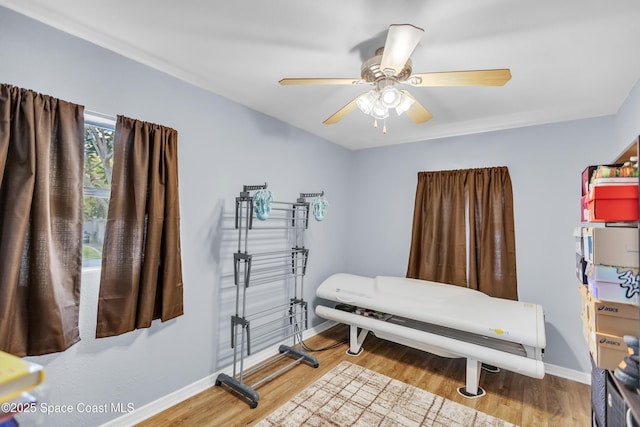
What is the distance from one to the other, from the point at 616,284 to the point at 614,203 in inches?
12.9

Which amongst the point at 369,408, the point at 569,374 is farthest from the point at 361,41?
the point at 569,374

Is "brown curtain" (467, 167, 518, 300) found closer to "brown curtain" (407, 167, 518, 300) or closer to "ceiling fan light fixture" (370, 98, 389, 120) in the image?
"brown curtain" (407, 167, 518, 300)

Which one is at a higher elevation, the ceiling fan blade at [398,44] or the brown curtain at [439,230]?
the ceiling fan blade at [398,44]

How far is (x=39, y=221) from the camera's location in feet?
5.01

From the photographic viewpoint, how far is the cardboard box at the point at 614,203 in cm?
117

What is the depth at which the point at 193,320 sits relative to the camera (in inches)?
92.2

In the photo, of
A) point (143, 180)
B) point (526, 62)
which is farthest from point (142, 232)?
point (526, 62)

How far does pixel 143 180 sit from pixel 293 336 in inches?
82.4

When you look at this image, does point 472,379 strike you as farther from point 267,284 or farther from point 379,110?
point 379,110

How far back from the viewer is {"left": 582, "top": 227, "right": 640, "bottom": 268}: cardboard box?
3.78ft

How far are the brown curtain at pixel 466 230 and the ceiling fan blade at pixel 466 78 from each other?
6.05 ft

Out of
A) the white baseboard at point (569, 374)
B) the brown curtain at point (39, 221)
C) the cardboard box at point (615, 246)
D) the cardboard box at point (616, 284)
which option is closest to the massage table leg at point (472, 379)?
the white baseboard at point (569, 374)

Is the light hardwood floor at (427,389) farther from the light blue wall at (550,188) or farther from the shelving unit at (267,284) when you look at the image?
the light blue wall at (550,188)

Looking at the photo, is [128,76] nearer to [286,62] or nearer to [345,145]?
[286,62]
